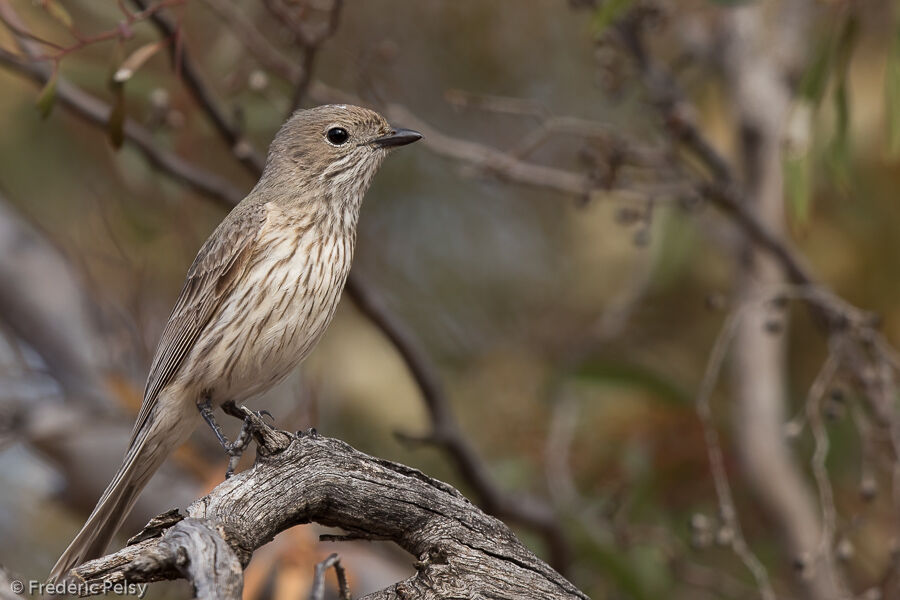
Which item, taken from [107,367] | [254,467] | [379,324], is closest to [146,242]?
[107,367]

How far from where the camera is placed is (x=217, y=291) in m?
4.57

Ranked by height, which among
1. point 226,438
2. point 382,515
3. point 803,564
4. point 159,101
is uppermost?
point 159,101

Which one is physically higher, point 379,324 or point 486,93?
point 486,93

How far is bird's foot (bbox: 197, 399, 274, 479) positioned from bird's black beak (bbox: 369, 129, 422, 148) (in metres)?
1.24

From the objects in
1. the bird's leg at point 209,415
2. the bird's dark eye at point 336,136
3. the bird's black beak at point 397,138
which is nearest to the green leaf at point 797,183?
the bird's black beak at point 397,138

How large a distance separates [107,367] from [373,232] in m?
2.02

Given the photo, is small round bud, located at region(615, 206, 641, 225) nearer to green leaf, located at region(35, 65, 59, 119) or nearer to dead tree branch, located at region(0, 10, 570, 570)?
dead tree branch, located at region(0, 10, 570, 570)

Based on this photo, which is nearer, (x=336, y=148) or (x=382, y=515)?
(x=382, y=515)

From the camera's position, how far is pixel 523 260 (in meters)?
8.40

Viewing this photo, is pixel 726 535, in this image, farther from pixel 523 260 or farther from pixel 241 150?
pixel 523 260

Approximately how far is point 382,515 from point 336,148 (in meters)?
1.99

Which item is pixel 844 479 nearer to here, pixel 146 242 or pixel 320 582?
pixel 146 242

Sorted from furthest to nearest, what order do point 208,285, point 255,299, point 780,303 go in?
point 780,303 → point 208,285 → point 255,299

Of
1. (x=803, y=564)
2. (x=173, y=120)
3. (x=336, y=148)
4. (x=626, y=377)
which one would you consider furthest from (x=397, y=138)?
(x=803, y=564)
